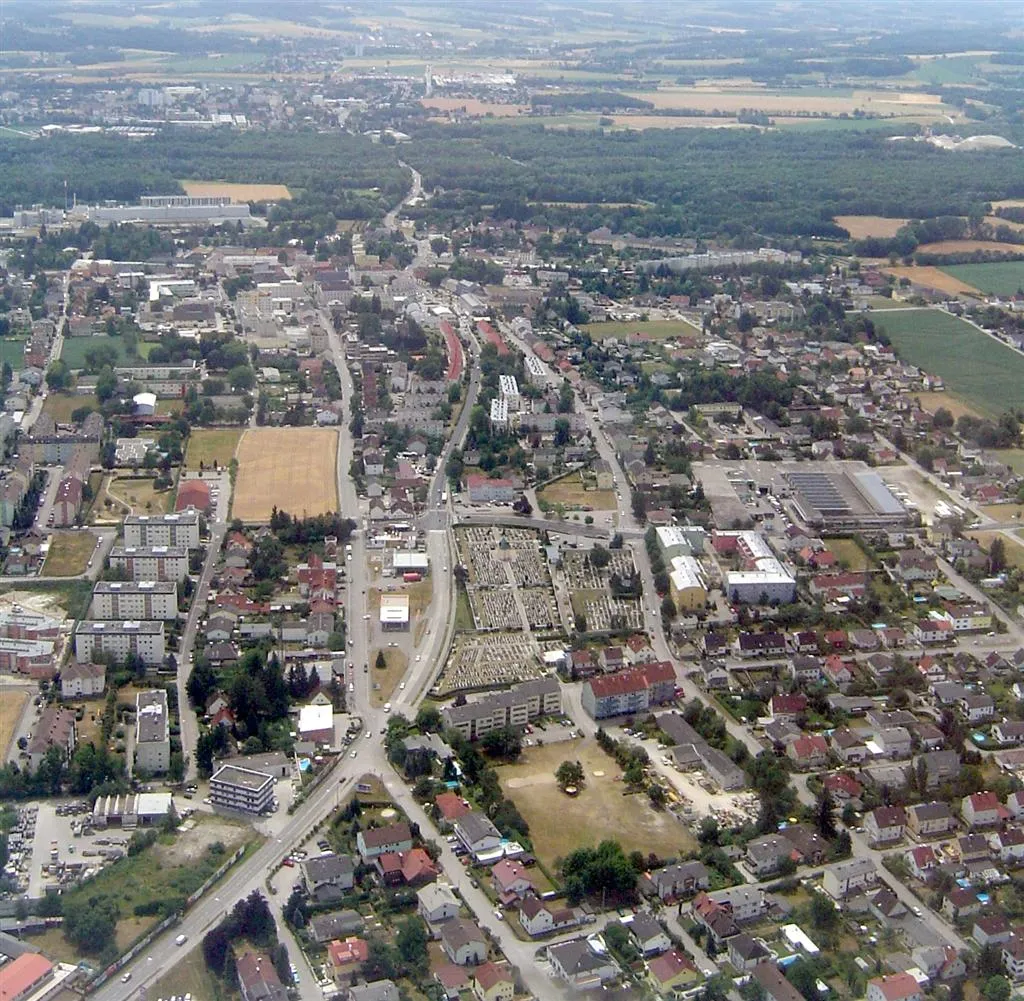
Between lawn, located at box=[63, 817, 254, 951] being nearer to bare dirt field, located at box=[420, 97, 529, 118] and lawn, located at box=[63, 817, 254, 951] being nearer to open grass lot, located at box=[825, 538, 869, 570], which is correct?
open grass lot, located at box=[825, 538, 869, 570]

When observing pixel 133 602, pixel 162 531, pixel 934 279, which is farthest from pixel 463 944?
pixel 934 279

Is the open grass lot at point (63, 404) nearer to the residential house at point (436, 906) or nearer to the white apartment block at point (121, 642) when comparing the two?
the white apartment block at point (121, 642)

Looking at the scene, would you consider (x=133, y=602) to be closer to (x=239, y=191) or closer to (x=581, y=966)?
(x=581, y=966)

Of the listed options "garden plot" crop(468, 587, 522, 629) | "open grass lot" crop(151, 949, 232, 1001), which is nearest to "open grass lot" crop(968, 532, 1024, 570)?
"garden plot" crop(468, 587, 522, 629)

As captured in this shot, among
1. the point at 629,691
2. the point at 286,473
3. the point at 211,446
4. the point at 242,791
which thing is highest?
the point at 242,791

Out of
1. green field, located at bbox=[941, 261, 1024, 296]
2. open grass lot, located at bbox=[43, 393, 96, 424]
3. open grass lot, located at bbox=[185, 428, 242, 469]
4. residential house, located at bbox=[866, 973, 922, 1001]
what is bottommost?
green field, located at bbox=[941, 261, 1024, 296]

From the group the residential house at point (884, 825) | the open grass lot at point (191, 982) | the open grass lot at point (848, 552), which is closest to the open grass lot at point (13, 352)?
the open grass lot at point (848, 552)
